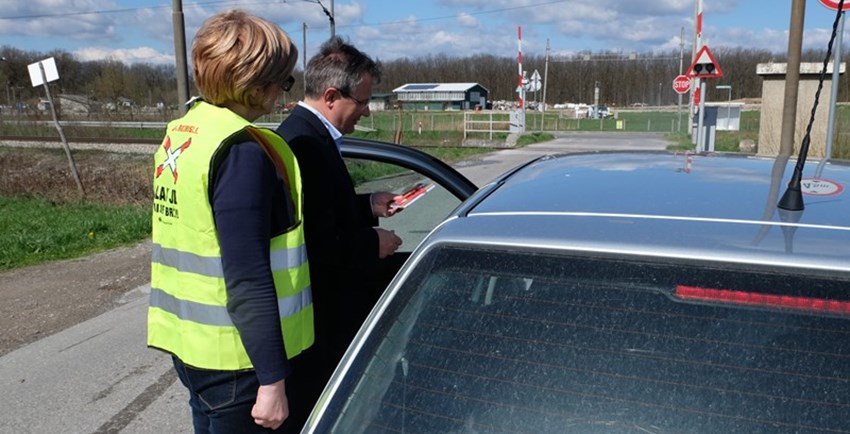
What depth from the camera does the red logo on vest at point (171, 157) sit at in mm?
1860

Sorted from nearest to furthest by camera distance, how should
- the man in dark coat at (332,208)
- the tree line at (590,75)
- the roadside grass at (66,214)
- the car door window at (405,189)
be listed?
the man in dark coat at (332,208) < the car door window at (405,189) < the roadside grass at (66,214) < the tree line at (590,75)

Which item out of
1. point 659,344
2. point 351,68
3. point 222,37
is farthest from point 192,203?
point 659,344

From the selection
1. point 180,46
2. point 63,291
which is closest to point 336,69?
point 63,291

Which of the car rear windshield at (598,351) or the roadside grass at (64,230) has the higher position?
the car rear windshield at (598,351)

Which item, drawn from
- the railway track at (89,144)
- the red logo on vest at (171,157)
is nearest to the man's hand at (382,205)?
the red logo on vest at (171,157)

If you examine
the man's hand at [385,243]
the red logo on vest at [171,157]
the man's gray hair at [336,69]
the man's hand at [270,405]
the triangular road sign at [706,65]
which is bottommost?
the man's hand at [270,405]

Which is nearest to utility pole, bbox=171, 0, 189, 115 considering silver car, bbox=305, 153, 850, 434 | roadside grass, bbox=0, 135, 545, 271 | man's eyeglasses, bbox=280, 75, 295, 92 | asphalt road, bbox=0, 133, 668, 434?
roadside grass, bbox=0, 135, 545, 271

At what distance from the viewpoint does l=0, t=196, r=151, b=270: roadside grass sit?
8359 mm

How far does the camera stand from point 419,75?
114750 millimetres

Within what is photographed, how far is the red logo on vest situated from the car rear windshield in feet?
Answer: 2.43

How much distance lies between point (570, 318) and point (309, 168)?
114cm

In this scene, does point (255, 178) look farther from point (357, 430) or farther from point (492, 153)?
point (492, 153)

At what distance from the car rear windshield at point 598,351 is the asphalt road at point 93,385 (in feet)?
8.58

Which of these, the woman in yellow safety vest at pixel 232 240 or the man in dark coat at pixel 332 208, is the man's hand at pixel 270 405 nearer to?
the woman in yellow safety vest at pixel 232 240
